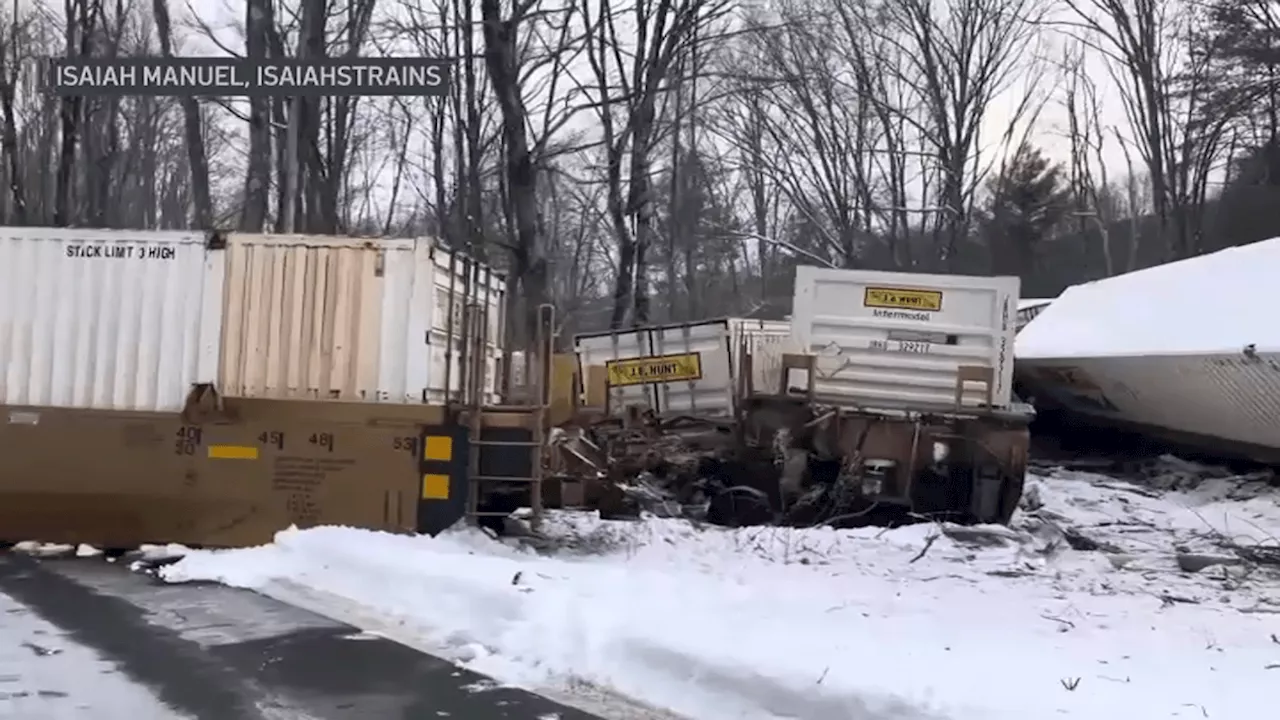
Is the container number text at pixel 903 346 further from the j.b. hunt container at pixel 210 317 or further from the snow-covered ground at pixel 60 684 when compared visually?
the snow-covered ground at pixel 60 684

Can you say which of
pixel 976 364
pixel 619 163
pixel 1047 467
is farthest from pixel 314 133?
pixel 976 364

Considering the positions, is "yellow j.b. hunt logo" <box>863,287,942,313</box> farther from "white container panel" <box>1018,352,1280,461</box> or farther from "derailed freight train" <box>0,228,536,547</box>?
"derailed freight train" <box>0,228,536,547</box>

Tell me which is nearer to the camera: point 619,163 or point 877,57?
point 619,163

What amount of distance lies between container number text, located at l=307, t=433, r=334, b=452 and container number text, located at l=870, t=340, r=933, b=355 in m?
5.77

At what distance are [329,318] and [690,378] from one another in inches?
236

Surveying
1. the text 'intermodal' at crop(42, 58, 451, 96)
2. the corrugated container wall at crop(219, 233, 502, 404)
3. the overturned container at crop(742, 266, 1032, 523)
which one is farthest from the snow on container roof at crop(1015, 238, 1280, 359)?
the text 'intermodal' at crop(42, 58, 451, 96)

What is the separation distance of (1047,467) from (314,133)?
17568 mm

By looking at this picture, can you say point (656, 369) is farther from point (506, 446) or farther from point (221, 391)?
point (221, 391)

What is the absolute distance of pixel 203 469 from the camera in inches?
424

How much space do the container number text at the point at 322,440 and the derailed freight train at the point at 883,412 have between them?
14.4ft

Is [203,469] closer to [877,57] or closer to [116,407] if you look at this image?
[116,407]

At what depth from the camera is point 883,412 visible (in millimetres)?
12672

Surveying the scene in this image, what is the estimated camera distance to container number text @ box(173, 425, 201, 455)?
10750mm

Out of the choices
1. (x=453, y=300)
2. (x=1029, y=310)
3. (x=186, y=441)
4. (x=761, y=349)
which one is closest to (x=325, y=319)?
(x=453, y=300)
